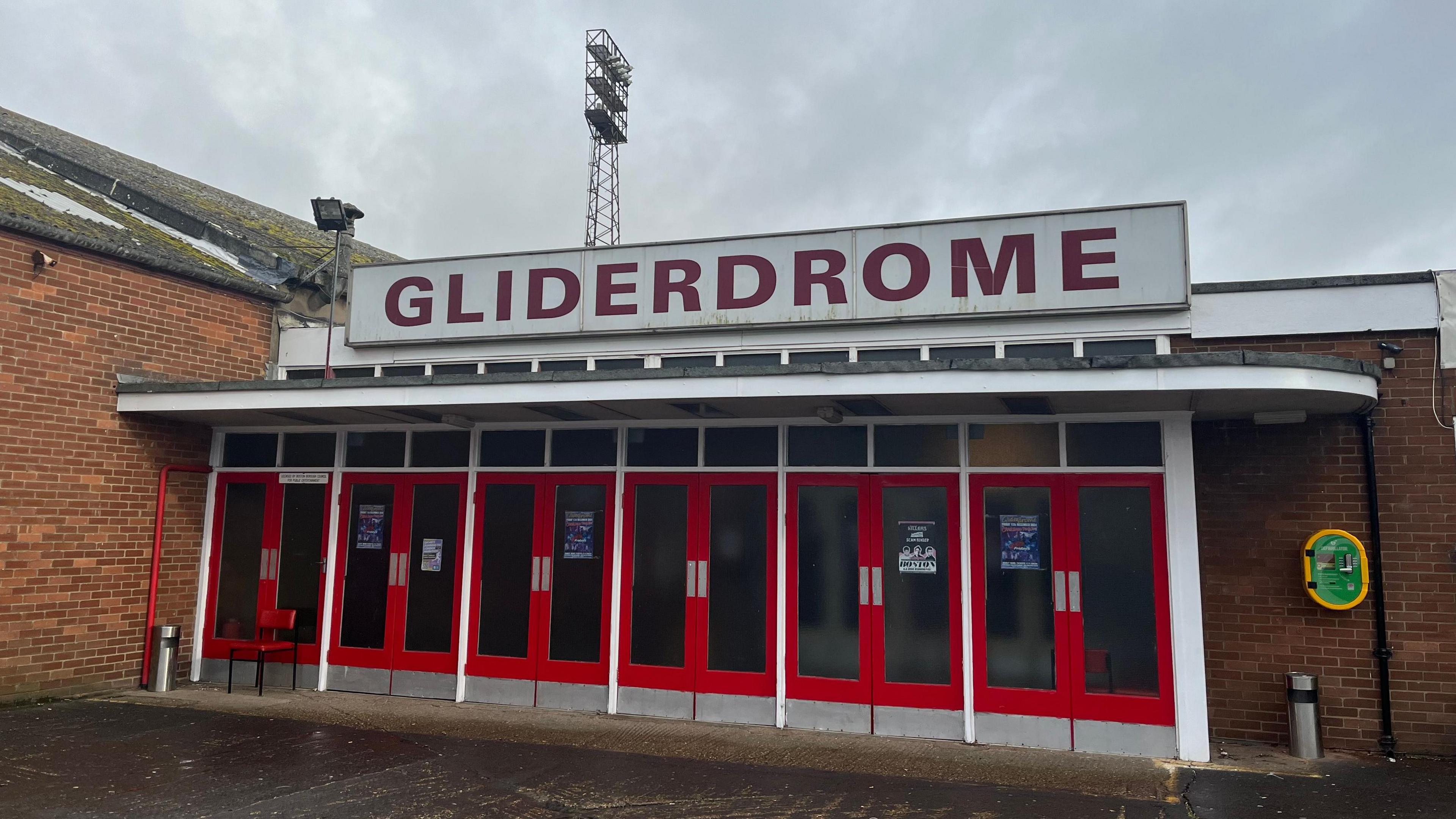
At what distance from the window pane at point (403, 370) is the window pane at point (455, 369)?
14 centimetres

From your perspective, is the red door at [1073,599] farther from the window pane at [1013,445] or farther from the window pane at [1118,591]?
the window pane at [1013,445]

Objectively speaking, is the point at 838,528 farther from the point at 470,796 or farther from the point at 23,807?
the point at 23,807

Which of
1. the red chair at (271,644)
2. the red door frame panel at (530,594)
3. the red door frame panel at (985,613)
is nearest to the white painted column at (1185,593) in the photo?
the red door frame panel at (985,613)

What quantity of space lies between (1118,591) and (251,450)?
9453mm

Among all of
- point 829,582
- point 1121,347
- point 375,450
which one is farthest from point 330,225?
point 1121,347

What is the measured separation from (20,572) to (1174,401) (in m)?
11.0

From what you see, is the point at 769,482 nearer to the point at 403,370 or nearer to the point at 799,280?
the point at 799,280

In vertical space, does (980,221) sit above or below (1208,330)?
above

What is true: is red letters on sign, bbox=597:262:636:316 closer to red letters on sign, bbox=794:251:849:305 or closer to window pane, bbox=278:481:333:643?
red letters on sign, bbox=794:251:849:305

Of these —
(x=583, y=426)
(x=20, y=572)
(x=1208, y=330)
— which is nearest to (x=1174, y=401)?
(x=1208, y=330)

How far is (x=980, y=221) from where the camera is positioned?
31.8 feet

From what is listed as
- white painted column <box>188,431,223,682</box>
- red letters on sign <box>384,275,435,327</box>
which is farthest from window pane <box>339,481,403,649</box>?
red letters on sign <box>384,275,435,327</box>

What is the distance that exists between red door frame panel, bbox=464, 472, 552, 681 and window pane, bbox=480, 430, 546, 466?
12cm

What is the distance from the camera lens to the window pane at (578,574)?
30.7ft
